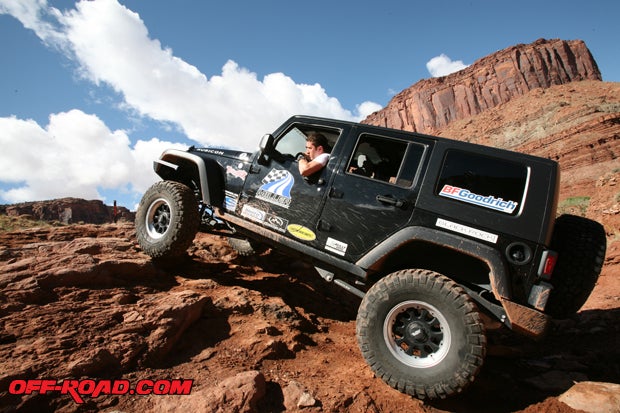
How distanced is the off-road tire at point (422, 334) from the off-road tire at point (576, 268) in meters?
0.94

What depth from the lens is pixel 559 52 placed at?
68.2 meters

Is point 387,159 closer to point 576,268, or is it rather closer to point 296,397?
point 576,268

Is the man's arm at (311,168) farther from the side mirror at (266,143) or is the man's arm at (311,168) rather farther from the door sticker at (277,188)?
the side mirror at (266,143)

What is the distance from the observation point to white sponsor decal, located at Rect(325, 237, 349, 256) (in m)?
3.21

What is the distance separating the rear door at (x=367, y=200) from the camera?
3059 mm

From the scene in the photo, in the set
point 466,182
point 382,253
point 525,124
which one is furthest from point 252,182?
point 525,124

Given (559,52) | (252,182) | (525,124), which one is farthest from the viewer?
(559,52)

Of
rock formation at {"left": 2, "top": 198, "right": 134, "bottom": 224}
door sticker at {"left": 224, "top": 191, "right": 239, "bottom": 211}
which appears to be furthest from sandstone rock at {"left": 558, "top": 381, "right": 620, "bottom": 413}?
rock formation at {"left": 2, "top": 198, "right": 134, "bottom": 224}

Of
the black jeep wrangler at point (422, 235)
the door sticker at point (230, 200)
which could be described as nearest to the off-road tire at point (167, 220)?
the black jeep wrangler at point (422, 235)

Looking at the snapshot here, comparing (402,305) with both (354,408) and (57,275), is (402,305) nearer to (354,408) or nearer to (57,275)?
(354,408)

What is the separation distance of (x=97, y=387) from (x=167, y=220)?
2275mm

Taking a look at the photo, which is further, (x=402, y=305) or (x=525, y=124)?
(x=525, y=124)

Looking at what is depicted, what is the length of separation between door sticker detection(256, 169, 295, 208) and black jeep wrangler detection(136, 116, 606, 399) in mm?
13

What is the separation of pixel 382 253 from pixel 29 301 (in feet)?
9.92
